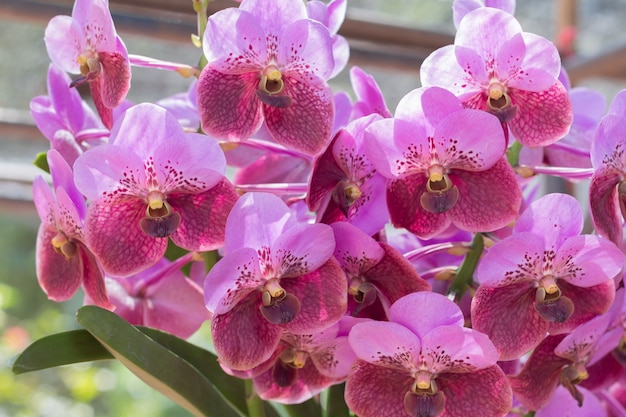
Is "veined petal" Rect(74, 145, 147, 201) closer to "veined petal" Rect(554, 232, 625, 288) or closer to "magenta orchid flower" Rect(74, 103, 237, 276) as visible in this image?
"magenta orchid flower" Rect(74, 103, 237, 276)

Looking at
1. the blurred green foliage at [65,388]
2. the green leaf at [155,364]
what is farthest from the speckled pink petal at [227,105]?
the blurred green foliage at [65,388]

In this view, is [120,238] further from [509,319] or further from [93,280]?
[509,319]

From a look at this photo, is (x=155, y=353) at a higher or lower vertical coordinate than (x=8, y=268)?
higher

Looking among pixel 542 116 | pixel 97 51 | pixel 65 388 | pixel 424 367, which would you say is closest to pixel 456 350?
pixel 424 367

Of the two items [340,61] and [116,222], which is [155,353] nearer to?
[116,222]

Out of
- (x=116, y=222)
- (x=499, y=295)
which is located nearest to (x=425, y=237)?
(x=499, y=295)
